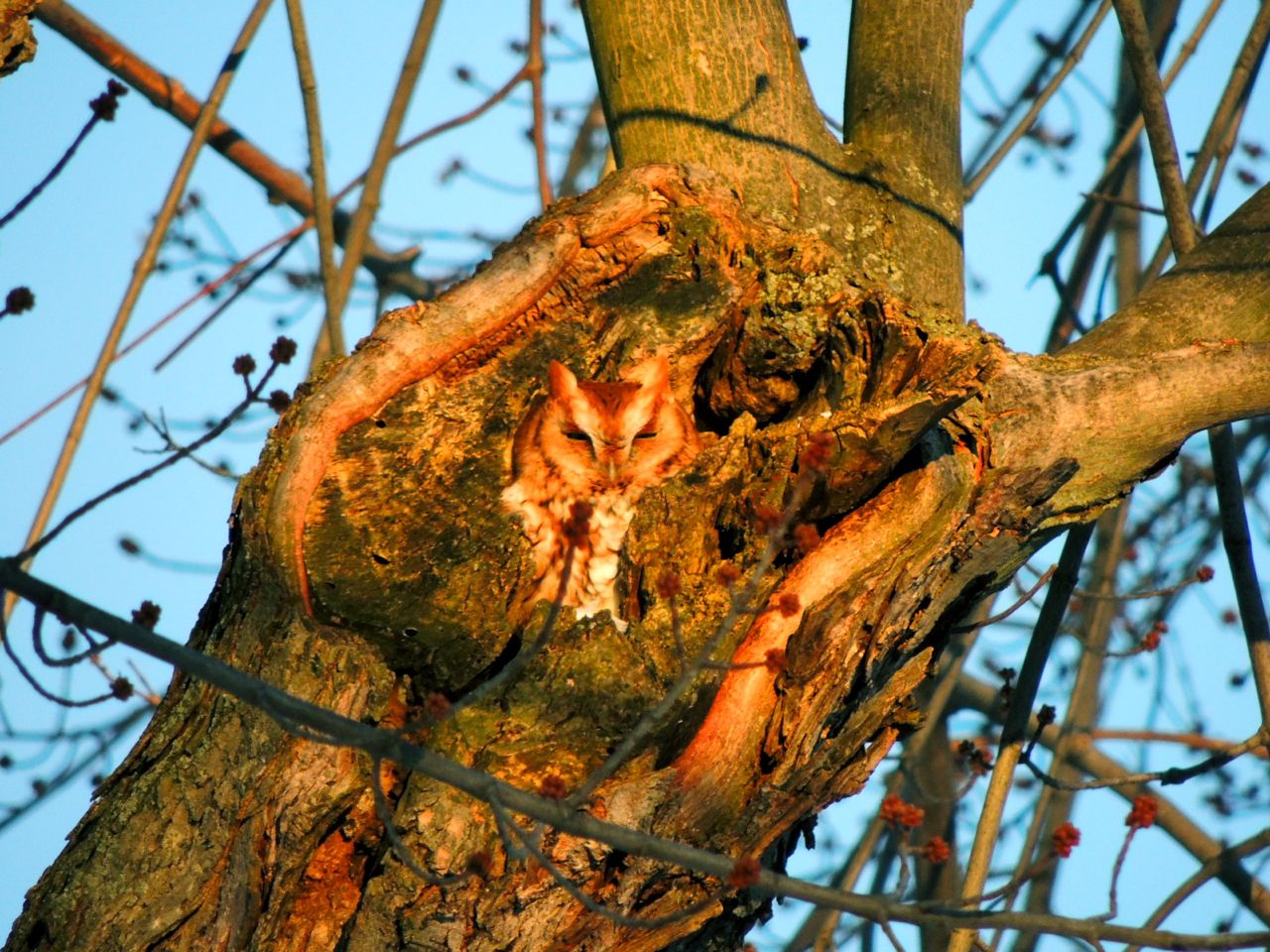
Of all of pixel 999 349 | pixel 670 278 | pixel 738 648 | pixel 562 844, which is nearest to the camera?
pixel 562 844

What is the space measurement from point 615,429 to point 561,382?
0.23m

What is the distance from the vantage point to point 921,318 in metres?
2.82

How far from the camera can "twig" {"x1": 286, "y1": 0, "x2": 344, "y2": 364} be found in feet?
10.9

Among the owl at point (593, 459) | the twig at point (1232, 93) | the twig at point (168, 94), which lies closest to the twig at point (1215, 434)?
the twig at point (1232, 93)

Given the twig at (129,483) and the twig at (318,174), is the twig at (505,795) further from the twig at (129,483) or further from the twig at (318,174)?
the twig at (318,174)

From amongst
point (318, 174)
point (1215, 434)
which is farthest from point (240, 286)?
point (1215, 434)

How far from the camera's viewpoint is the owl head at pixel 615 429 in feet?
10.7

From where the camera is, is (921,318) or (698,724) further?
(921,318)

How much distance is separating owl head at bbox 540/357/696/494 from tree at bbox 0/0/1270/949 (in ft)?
0.30

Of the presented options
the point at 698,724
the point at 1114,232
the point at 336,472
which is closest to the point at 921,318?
the point at 698,724

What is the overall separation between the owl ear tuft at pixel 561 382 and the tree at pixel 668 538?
0.15ft

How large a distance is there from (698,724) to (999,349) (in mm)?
1200

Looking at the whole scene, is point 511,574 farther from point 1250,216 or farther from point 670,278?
point 1250,216

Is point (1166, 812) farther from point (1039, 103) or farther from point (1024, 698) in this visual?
point (1039, 103)
